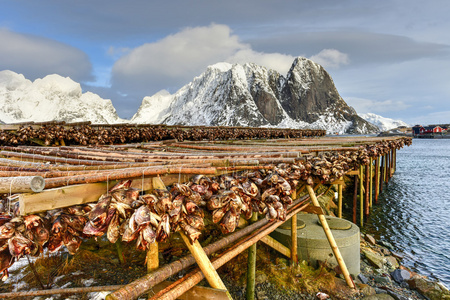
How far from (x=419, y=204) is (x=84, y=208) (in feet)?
70.0

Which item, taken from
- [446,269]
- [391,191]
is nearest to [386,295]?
[446,269]

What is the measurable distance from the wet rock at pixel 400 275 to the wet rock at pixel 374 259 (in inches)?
18.2

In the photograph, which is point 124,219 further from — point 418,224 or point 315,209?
point 418,224

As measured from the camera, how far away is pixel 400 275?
8.03m

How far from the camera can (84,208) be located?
79.8 inches

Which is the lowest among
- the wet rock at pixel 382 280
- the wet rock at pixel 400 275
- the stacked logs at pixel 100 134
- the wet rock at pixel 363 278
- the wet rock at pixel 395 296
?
the wet rock at pixel 400 275

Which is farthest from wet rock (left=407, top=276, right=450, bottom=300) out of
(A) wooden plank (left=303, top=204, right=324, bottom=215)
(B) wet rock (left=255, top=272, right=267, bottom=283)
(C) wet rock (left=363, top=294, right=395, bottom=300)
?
(B) wet rock (left=255, top=272, right=267, bottom=283)

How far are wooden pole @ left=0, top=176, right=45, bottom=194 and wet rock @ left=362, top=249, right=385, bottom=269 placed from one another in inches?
402

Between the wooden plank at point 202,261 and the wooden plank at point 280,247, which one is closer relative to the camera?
the wooden plank at point 202,261

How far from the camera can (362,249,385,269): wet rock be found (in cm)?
859

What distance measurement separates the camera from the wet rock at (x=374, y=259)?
859 cm

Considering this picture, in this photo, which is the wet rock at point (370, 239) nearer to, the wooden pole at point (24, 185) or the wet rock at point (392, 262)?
the wet rock at point (392, 262)

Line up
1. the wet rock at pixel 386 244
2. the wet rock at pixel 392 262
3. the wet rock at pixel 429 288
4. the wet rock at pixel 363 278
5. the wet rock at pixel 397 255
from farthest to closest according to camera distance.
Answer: the wet rock at pixel 386 244
the wet rock at pixel 397 255
the wet rock at pixel 392 262
the wet rock at pixel 429 288
the wet rock at pixel 363 278

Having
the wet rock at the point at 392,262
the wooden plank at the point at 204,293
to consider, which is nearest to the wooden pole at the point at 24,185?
the wooden plank at the point at 204,293
